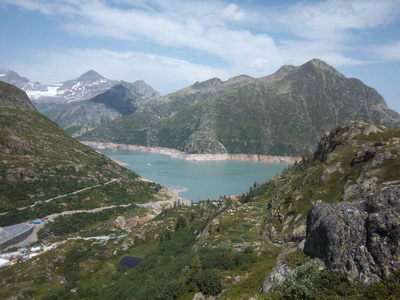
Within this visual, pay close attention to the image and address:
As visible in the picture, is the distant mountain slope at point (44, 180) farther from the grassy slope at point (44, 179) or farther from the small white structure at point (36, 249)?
the small white structure at point (36, 249)

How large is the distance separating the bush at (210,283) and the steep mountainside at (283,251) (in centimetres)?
8

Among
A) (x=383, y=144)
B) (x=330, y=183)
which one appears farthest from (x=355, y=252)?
(x=383, y=144)

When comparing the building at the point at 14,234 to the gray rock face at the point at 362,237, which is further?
the building at the point at 14,234

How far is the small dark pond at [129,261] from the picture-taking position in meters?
68.8

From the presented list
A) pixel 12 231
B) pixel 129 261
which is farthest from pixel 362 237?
pixel 12 231

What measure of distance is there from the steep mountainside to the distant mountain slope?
26.7m

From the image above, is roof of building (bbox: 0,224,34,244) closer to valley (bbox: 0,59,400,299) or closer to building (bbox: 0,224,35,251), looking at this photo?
building (bbox: 0,224,35,251)

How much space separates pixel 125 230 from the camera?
11775 centimetres

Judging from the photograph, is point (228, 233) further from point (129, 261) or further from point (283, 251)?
point (129, 261)

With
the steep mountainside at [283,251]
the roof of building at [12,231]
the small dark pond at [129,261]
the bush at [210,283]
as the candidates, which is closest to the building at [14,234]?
the roof of building at [12,231]

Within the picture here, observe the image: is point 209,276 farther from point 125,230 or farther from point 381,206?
point 125,230

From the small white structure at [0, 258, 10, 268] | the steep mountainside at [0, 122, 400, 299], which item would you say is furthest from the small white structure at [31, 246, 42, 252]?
the steep mountainside at [0, 122, 400, 299]

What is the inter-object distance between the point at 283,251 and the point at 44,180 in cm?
15787

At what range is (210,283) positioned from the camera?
72.5 ft
